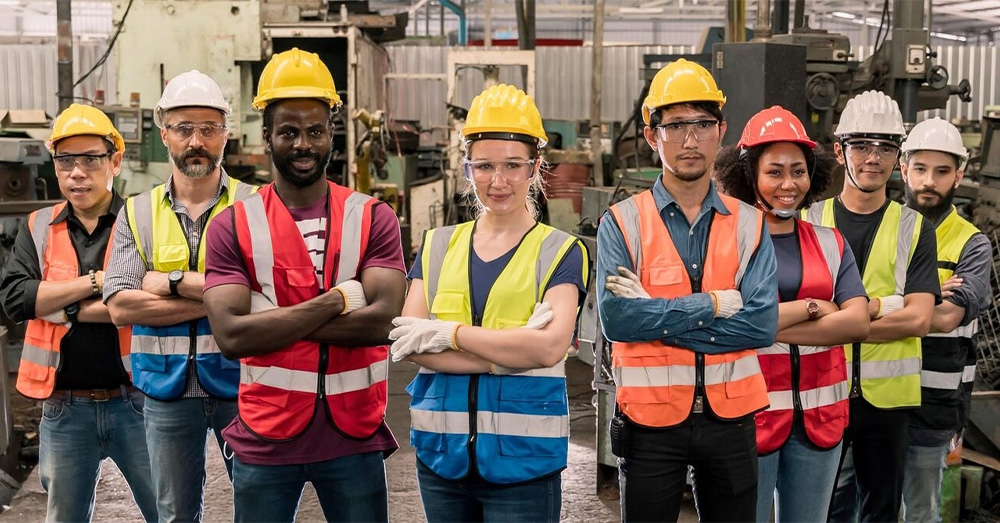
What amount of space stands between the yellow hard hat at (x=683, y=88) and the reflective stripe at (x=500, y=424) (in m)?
0.94

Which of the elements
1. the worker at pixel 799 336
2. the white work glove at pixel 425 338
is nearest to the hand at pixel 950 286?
the worker at pixel 799 336

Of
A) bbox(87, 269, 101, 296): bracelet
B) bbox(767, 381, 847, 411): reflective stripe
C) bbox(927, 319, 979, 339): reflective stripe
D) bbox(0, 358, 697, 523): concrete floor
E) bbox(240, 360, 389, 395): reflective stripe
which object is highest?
bbox(87, 269, 101, 296): bracelet

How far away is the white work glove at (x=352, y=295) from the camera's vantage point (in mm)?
2643

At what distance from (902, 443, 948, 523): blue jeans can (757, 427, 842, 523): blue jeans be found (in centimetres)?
82

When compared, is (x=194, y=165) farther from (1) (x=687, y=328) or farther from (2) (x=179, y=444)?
(1) (x=687, y=328)

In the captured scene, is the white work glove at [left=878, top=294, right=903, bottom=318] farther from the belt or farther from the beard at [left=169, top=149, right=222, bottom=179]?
the belt

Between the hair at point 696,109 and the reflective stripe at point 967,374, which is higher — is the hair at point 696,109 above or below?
above

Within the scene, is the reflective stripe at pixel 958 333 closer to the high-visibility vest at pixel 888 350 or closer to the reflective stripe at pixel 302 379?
the high-visibility vest at pixel 888 350

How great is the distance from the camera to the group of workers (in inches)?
102

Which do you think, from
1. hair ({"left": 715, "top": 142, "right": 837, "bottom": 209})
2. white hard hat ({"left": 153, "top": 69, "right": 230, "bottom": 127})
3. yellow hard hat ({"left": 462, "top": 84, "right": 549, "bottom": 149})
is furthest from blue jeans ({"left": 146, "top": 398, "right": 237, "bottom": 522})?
hair ({"left": 715, "top": 142, "right": 837, "bottom": 209})

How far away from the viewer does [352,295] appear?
2.66m

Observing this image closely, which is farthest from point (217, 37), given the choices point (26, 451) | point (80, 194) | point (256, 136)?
point (80, 194)

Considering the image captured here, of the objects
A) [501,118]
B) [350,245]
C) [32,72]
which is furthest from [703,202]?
[32,72]

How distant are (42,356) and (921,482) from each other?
3.03 metres
